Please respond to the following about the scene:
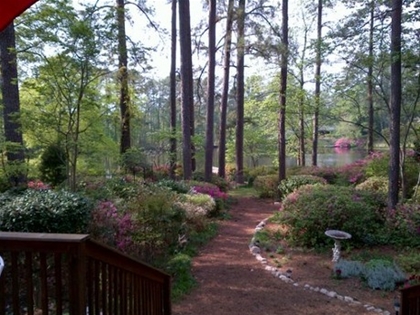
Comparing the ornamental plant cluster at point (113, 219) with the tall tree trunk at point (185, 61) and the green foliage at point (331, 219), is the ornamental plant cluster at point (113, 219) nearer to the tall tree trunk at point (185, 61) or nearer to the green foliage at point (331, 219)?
the green foliage at point (331, 219)

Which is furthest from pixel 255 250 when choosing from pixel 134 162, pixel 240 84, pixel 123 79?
pixel 240 84

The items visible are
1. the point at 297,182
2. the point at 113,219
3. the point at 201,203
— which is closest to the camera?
the point at 113,219

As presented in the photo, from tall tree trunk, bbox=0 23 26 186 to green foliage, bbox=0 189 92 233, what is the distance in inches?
121

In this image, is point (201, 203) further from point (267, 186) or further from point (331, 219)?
point (267, 186)

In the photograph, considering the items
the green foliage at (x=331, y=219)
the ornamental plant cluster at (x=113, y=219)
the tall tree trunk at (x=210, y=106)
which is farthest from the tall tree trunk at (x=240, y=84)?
the green foliage at (x=331, y=219)

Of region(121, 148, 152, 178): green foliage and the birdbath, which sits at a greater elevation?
region(121, 148, 152, 178): green foliage

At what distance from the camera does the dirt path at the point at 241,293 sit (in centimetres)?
409

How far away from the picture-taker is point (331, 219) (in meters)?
6.27

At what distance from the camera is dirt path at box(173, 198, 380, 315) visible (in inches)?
161

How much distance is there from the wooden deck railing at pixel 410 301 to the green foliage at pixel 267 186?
30.8 ft

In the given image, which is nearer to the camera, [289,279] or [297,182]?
[289,279]

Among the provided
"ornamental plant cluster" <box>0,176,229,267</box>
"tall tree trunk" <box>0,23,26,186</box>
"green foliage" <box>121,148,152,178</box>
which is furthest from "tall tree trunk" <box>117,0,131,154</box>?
"ornamental plant cluster" <box>0,176,229,267</box>

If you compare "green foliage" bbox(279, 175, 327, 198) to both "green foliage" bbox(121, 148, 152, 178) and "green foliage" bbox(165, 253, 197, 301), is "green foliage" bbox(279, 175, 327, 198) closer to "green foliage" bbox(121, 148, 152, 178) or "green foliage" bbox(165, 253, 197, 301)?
"green foliage" bbox(121, 148, 152, 178)

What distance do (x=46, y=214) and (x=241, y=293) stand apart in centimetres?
271
